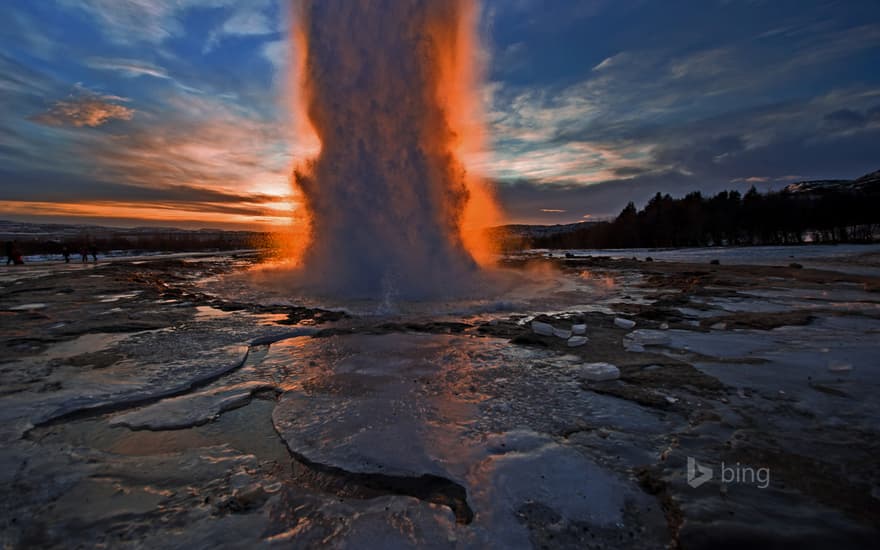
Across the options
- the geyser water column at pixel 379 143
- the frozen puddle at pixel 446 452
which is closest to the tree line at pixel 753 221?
the geyser water column at pixel 379 143

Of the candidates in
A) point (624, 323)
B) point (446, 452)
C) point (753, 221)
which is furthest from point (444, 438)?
point (753, 221)

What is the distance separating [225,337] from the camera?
7.14 meters

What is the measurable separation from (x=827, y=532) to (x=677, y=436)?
120 centimetres

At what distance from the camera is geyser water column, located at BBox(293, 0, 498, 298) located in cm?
1239

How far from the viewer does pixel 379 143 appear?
1256 cm

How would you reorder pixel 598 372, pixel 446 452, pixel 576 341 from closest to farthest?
1. pixel 446 452
2. pixel 598 372
3. pixel 576 341

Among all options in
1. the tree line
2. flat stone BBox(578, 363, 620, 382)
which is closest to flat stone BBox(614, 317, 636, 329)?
flat stone BBox(578, 363, 620, 382)

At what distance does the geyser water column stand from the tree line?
73.2m

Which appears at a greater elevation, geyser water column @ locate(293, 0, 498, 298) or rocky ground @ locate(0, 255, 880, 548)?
geyser water column @ locate(293, 0, 498, 298)

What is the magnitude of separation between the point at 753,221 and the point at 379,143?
80557 millimetres

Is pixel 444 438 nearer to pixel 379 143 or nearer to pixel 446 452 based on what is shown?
pixel 446 452

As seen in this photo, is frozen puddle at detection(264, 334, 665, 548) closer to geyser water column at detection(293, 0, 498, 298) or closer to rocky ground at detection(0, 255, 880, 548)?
rocky ground at detection(0, 255, 880, 548)

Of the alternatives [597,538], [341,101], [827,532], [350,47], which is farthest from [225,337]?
[350,47]

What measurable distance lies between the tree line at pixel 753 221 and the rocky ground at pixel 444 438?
251 ft
